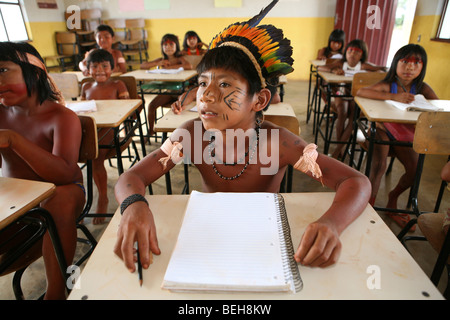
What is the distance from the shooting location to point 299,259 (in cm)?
68

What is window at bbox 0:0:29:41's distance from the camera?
20.4ft

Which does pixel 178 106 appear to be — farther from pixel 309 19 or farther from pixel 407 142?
pixel 309 19

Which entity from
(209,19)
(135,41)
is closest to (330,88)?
(209,19)

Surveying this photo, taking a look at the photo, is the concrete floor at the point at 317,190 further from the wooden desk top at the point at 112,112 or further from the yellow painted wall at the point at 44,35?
the yellow painted wall at the point at 44,35

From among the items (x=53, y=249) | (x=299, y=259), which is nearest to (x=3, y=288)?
(x=53, y=249)

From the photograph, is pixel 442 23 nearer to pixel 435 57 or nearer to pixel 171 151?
pixel 435 57

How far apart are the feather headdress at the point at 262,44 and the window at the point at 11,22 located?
286 inches

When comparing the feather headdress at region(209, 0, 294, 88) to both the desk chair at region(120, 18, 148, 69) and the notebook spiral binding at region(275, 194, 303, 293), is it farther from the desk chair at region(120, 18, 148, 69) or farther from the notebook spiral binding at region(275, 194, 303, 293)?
the desk chair at region(120, 18, 148, 69)

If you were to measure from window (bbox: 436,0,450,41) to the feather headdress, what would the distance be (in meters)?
4.46

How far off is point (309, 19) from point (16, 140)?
303 inches

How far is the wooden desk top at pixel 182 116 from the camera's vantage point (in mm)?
1924

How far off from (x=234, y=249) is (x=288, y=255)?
0.13m

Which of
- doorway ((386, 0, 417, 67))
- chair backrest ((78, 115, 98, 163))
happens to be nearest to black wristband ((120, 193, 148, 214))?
chair backrest ((78, 115, 98, 163))

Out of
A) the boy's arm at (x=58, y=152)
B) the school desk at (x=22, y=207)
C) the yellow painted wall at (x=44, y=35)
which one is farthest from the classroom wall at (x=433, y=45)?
the yellow painted wall at (x=44, y=35)
